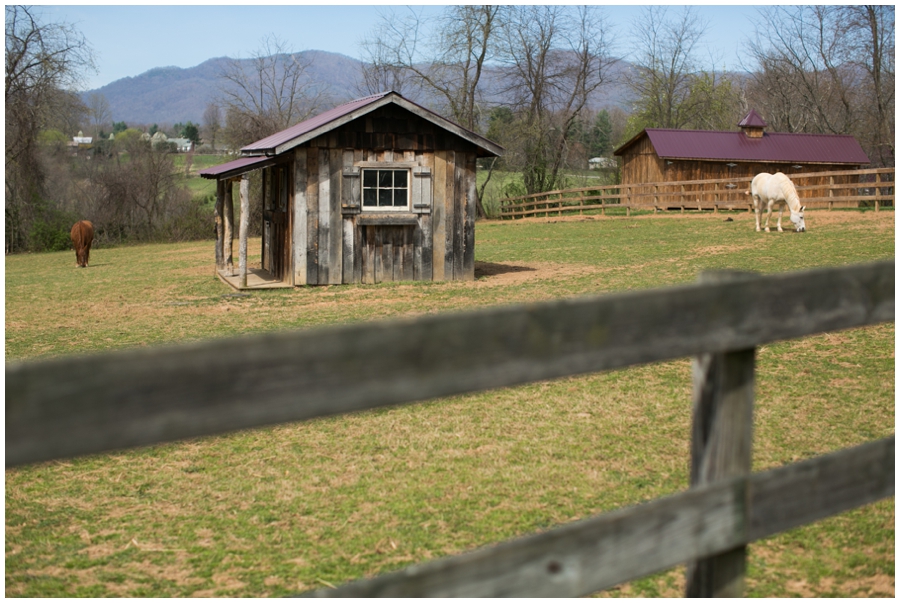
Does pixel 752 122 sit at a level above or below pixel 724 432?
above

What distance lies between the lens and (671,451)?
17.1 ft

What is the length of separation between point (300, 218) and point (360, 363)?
12.9 meters

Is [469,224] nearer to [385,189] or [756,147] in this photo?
[385,189]

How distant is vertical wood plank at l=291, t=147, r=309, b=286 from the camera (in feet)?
45.8

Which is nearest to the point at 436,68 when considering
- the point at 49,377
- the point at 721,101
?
the point at 721,101

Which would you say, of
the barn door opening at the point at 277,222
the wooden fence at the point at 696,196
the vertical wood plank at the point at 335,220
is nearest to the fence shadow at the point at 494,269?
the vertical wood plank at the point at 335,220

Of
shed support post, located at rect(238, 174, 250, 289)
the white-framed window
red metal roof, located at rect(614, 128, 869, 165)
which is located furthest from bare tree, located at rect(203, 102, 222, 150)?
the white-framed window

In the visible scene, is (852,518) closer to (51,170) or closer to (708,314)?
(708,314)

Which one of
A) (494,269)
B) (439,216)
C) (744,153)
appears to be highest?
(744,153)

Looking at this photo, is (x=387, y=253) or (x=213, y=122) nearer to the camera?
(x=387, y=253)

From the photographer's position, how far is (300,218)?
554 inches

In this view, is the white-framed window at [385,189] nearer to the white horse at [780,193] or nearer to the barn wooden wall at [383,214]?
the barn wooden wall at [383,214]

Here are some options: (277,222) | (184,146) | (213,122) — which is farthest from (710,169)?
(184,146)

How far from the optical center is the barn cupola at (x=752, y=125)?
34938 mm
